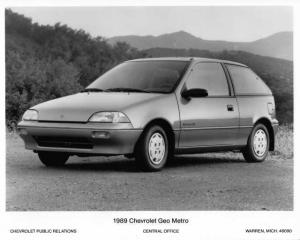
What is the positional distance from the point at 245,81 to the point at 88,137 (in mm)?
3972

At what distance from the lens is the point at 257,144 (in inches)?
500

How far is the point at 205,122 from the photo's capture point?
1141 cm

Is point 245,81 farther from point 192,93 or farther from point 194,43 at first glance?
point 194,43

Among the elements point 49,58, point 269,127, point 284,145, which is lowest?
point 284,145

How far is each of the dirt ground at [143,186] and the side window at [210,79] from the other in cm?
126

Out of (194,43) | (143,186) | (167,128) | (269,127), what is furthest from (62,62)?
(143,186)

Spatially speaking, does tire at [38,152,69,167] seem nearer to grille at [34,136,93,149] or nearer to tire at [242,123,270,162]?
grille at [34,136,93,149]

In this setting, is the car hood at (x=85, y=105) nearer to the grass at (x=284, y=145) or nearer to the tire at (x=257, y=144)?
the tire at (x=257, y=144)

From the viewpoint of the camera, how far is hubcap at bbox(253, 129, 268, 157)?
12643 millimetres

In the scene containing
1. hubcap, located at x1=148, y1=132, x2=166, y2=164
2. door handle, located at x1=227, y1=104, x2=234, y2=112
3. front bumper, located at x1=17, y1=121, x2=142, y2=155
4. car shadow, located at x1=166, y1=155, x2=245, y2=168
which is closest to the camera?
front bumper, located at x1=17, y1=121, x2=142, y2=155

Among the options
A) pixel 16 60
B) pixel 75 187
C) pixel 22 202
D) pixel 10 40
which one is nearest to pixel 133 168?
pixel 75 187

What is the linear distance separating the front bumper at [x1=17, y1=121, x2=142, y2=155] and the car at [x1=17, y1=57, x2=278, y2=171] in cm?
1

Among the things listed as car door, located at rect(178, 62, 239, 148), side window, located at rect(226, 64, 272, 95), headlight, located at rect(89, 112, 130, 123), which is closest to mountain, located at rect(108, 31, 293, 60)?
side window, located at rect(226, 64, 272, 95)
